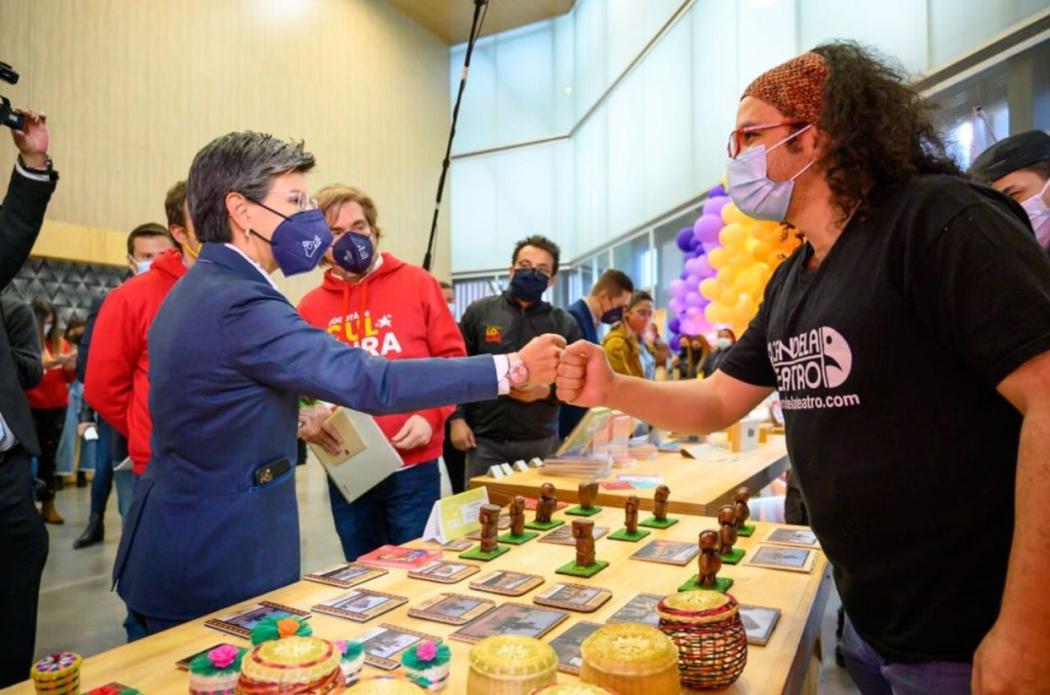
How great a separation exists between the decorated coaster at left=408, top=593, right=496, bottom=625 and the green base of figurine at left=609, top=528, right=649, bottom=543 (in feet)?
1.72

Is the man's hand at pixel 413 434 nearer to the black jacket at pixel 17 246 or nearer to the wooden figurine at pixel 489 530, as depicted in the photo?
the wooden figurine at pixel 489 530

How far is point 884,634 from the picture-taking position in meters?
1.05

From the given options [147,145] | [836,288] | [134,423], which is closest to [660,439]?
[134,423]

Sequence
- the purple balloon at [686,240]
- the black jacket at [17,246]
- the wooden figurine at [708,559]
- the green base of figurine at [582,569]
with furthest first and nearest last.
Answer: the purple balloon at [686,240]
the black jacket at [17,246]
the green base of figurine at [582,569]
the wooden figurine at [708,559]

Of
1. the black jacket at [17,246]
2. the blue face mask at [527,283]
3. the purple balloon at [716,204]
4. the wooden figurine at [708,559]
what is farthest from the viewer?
the purple balloon at [716,204]

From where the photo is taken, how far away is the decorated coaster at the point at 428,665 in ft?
3.13

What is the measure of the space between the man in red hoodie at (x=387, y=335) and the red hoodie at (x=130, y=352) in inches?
20.6

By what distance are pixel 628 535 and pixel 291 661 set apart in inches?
43.2

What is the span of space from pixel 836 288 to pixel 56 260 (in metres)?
8.41

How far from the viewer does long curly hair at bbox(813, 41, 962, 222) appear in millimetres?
1099

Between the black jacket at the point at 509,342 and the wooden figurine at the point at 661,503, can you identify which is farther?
the black jacket at the point at 509,342

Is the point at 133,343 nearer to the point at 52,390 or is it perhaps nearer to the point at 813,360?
the point at 813,360

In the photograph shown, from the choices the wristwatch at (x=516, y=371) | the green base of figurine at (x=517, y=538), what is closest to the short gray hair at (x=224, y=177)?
the wristwatch at (x=516, y=371)

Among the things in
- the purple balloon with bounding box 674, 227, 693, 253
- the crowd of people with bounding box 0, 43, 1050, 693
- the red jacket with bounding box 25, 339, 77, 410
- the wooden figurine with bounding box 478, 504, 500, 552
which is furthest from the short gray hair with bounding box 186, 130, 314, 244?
the purple balloon with bounding box 674, 227, 693, 253
